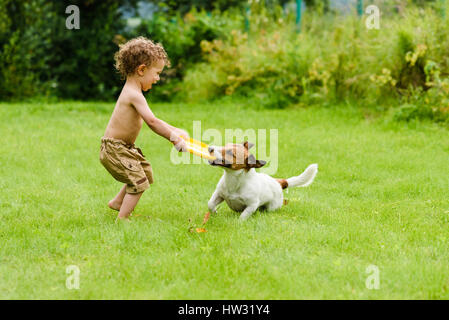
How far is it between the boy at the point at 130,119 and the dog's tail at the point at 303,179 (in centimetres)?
134

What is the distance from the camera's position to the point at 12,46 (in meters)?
14.7

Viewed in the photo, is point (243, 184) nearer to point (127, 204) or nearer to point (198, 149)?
point (198, 149)

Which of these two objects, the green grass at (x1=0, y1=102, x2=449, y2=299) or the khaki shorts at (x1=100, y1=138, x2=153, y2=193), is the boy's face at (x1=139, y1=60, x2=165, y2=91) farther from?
the green grass at (x1=0, y1=102, x2=449, y2=299)

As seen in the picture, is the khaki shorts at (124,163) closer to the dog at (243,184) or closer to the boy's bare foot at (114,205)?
the boy's bare foot at (114,205)

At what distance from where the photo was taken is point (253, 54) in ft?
42.9

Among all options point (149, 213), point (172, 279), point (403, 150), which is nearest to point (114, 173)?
point (149, 213)

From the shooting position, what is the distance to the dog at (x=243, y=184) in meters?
4.96

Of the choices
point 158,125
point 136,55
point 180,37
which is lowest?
point 158,125

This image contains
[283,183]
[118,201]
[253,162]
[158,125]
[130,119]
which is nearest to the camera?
[158,125]

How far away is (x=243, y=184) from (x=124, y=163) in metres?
1.08

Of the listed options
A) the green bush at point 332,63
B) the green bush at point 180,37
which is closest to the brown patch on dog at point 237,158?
the green bush at point 332,63

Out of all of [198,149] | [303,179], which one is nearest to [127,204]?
[198,149]

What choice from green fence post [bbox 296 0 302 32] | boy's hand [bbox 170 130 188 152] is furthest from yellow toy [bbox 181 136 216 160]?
green fence post [bbox 296 0 302 32]
